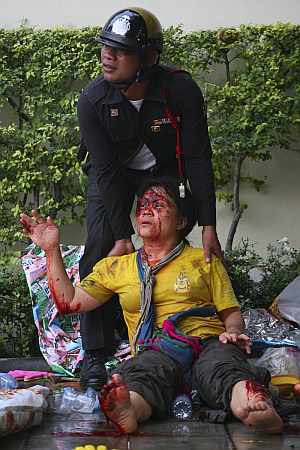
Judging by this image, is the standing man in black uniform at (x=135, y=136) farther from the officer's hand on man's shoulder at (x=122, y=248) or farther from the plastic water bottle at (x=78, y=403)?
the plastic water bottle at (x=78, y=403)

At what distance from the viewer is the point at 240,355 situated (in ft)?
14.8

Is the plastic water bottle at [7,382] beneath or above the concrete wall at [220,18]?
beneath

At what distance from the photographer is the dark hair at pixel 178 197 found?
16.4 ft

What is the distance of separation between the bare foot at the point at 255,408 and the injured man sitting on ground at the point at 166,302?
144mm

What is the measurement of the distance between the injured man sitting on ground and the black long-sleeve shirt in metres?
0.14

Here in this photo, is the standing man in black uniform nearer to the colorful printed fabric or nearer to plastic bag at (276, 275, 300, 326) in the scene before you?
the colorful printed fabric

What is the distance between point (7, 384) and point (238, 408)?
3.90 ft

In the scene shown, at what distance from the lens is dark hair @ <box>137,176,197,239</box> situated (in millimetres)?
4984

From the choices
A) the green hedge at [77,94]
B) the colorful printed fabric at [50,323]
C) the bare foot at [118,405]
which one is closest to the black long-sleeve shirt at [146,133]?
the colorful printed fabric at [50,323]

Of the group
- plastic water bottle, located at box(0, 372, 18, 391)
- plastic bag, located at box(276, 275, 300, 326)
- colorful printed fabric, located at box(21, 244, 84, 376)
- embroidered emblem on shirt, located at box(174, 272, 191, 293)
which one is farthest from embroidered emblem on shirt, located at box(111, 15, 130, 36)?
plastic bag, located at box(276, 275, 300, 326)

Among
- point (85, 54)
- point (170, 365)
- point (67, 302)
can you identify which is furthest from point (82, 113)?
point (85, 54)

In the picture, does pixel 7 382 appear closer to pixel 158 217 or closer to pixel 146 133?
pixel 158 217

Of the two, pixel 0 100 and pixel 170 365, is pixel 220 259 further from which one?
pixel 0 100

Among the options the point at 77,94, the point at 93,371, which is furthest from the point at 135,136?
the point at 77,94
